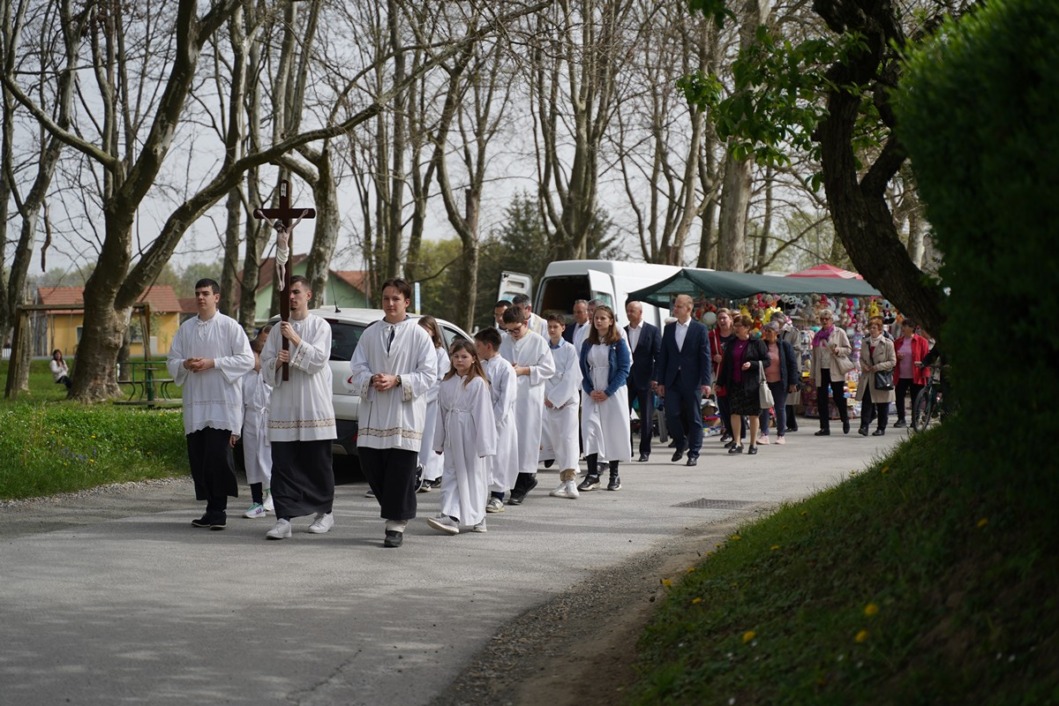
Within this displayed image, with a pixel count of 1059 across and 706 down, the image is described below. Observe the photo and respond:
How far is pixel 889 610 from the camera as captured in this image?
5109 mm

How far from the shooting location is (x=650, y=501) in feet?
42.4

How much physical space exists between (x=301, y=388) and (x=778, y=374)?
10.9 meters

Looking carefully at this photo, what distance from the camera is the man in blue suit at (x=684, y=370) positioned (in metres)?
17.0

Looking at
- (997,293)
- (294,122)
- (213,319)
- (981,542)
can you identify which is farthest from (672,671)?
(294,122)

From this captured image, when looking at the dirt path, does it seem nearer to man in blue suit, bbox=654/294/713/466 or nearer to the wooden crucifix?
the wooden crucifix

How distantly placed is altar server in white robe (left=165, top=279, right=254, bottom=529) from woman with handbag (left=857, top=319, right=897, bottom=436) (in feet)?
40.6

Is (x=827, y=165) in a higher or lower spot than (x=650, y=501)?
higher

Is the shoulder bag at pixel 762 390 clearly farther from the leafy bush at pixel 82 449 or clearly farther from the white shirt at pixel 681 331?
the leafy bush at pixel 82 449

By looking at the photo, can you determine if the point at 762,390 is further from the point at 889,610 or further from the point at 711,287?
the point at 889,610

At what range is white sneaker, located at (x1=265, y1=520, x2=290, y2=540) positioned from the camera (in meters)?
10.2

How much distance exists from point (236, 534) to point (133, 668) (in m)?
4.43

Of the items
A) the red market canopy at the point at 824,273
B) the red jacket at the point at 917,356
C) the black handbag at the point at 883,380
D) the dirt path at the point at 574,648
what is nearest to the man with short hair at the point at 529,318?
the dirt path at the point at 574,648

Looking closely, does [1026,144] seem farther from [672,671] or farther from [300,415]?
[300,415]

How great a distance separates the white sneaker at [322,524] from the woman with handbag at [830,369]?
12.1m
